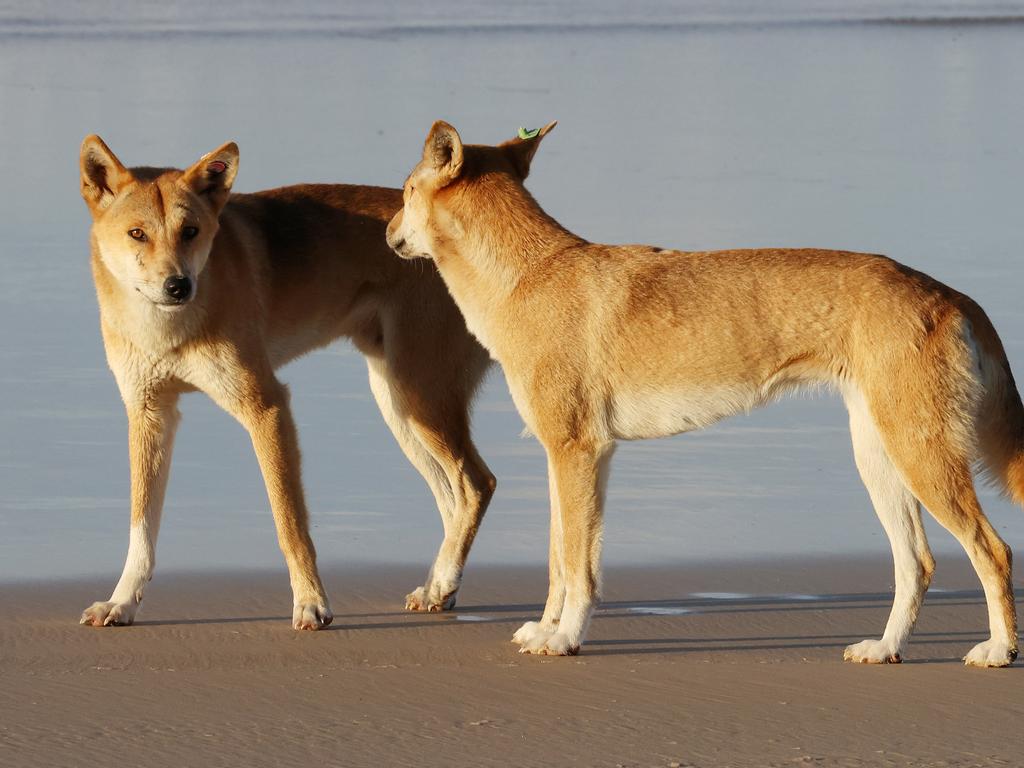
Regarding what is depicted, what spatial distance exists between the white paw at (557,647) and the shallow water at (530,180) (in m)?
1.54

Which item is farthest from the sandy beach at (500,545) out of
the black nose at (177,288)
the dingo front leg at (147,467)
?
the black nose at (177,288)

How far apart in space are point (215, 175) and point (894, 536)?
318cm

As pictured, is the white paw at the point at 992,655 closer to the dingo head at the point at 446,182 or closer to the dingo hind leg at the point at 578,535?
the dingo hind leg at the point at 578,535

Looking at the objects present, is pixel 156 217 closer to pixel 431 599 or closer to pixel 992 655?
pixel 431 599

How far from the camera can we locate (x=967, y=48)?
33.9 meters

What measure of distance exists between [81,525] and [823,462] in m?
3.94

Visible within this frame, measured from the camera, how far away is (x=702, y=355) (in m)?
6.86

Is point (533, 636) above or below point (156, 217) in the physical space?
below

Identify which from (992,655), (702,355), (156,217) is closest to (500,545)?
(702,355)

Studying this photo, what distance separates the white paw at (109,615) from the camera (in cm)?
736

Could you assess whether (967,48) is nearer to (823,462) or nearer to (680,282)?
(823,462)

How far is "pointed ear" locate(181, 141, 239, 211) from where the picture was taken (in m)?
7.73

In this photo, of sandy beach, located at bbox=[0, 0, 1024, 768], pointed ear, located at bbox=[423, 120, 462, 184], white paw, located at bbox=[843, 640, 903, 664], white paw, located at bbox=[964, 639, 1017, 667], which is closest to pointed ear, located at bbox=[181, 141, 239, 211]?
pointed ear, located at bbox=[423, 120, 462, 184]

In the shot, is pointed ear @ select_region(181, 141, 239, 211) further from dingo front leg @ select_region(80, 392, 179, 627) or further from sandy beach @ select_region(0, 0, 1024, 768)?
sandy beach @ select_region(0, 0, 1024, 768)
